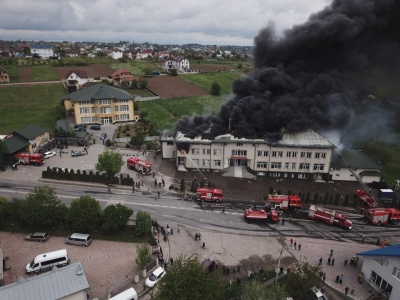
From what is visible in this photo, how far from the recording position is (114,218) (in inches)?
1308

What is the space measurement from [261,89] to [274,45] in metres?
13.6

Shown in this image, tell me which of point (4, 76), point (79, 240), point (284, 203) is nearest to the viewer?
point (79, 240)

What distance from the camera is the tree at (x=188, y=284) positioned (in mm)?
21547

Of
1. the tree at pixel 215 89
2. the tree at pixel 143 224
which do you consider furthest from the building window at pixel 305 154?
the tree at pixel 215 89

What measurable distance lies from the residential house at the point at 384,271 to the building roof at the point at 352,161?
22.5 m

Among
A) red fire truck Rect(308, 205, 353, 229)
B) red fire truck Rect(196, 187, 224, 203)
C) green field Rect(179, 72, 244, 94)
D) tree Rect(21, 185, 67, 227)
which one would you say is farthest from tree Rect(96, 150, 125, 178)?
green field Rect(179, 72, 244, 94)

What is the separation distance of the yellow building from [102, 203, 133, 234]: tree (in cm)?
4300

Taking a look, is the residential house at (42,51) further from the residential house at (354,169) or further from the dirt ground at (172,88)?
the residential house at (354,169)

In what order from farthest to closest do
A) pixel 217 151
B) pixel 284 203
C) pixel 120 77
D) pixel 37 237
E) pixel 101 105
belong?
pixel 120 77 → pixel 101 105 → pixel 217 151 → pixel 284 203 → pixel 37 237

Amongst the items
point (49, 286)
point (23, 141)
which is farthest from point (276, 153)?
point (23, 141)

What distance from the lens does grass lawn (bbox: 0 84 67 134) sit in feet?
237

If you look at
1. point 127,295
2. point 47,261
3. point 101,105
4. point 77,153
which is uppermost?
point 101,105

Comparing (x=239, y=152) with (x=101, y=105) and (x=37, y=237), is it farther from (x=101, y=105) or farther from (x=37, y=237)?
(x=101, y=105)

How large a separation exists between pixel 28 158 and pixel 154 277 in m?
33.0
